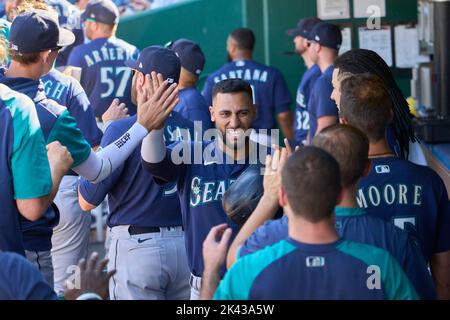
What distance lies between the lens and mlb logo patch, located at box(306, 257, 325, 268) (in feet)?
9.62

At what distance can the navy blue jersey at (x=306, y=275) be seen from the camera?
9.61 feet

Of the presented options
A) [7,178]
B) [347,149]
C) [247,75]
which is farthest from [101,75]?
[347,149]

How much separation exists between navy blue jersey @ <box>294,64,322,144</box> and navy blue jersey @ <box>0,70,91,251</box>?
13.7ft

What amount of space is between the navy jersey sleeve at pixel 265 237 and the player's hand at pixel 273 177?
0.26 metres

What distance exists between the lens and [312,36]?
814 cm

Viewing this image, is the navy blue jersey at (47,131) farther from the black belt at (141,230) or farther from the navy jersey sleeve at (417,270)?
the navy jersey sleeve at (417,270)

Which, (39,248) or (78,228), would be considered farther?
(78,228)

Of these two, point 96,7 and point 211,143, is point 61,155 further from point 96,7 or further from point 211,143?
point 96,7

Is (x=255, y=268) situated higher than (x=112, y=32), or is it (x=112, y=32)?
(x=112, y=32)

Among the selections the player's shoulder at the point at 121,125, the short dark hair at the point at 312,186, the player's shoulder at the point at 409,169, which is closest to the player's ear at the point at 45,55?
the player's shoulder at the point at 121,125

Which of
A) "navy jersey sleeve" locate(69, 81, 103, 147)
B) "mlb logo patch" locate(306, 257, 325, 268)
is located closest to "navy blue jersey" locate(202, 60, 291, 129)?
"navy jersey sleeve" locate(69, 81, 103, 147)

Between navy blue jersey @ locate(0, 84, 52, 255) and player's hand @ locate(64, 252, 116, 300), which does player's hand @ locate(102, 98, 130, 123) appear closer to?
navy blue jersey @ locate(0, 84, 52, 255)

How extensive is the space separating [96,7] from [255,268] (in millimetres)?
5244
